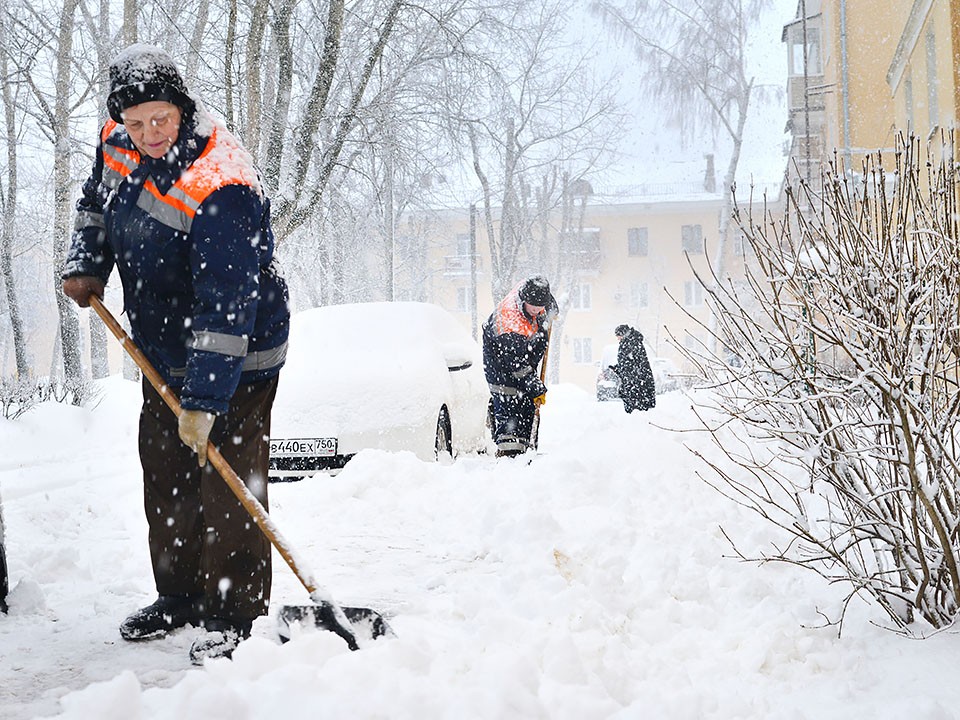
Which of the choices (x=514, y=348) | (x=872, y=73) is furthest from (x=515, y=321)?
(x=872, y=73)

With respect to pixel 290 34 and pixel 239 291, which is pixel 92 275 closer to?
pixel 239 291

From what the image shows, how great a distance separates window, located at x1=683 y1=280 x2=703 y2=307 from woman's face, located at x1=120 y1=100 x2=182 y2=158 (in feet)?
137

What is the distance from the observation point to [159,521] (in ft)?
10.5

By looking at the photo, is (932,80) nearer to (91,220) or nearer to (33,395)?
(91,220)

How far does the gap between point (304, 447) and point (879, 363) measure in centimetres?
448

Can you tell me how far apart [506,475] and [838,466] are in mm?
3357

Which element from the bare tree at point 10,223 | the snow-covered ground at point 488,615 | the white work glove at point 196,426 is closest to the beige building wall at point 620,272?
the bare tree at point 10,223

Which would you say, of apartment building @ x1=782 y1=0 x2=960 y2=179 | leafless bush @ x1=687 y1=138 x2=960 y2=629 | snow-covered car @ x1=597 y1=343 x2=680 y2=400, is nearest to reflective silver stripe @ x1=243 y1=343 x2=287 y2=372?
leafless bush @ x1=687 y1=138 x2=960 y2=629

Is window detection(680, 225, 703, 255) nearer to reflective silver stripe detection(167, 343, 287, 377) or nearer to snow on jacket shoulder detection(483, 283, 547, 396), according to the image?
snow on jacket shoulder detection(483, 283, 547, 396)

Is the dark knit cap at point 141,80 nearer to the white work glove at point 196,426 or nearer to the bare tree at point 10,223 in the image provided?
the white work glove at point 196,426

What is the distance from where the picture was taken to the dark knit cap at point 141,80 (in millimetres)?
2865

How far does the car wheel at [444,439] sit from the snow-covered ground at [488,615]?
68 cm

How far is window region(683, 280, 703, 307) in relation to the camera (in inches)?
1747

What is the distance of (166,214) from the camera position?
2.93 metres
